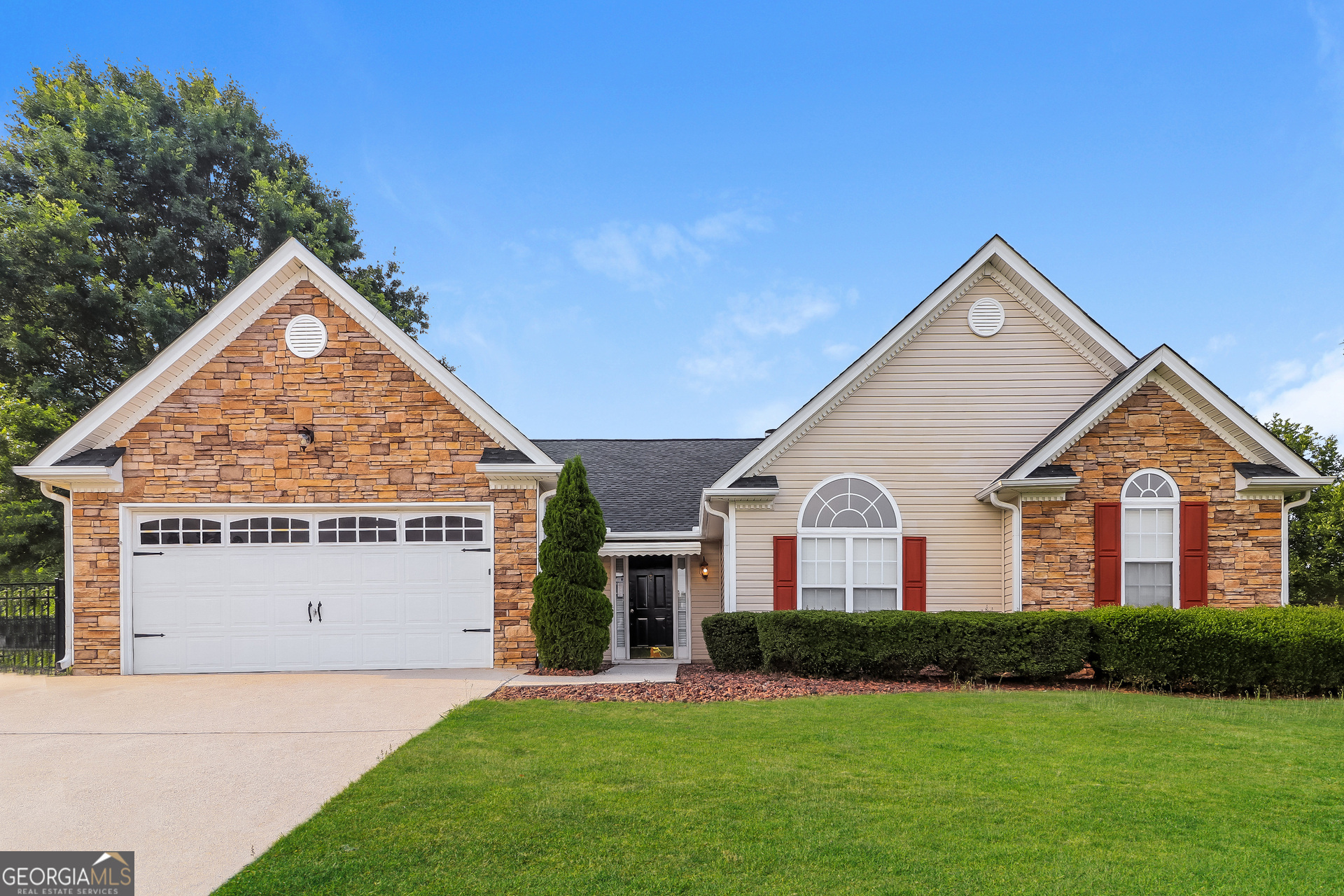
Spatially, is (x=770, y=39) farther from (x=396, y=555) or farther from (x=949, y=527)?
(x=396, y=555)

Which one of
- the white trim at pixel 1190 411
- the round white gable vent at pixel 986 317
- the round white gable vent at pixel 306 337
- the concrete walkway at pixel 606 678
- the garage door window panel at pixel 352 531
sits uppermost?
the round white gable vent at pixel 986 317

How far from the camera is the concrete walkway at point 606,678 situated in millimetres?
10908

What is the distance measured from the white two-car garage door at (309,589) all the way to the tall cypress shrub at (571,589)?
120 cm

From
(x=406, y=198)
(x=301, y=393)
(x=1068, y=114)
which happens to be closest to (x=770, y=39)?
(x=1068, y=114)

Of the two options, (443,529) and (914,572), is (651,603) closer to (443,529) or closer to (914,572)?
(443,529)

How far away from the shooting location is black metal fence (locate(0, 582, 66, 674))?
12.8m

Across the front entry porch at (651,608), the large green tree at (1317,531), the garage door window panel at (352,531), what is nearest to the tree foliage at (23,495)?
the garage door window panel at (352,531)

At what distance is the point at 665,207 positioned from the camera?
74.5ft

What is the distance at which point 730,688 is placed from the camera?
10484 millimetres

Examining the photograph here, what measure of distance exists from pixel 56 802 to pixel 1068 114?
19003 mm

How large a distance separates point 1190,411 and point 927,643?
19.3ft

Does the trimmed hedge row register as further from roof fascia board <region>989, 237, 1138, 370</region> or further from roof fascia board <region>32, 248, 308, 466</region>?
roof fascia board <region>32, 248, 308, 466</region>

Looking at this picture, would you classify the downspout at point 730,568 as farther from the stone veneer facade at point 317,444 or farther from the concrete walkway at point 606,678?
the stone veneer facade at point 317,444

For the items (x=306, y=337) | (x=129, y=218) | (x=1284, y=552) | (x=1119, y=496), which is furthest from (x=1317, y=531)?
(x=129, y=218)
